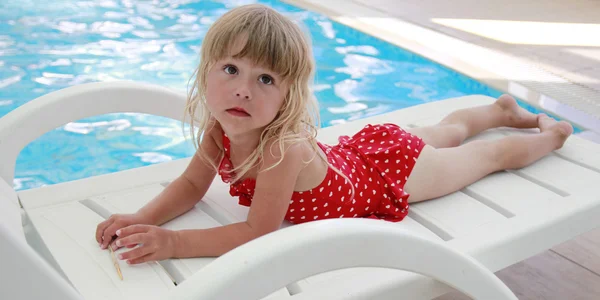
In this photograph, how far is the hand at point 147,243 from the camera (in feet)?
5.05

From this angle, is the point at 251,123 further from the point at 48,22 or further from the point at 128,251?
the point at 48,22

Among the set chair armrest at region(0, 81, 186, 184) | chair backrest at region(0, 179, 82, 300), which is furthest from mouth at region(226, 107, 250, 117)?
chair backrest at region(0, 179, 82, 300)

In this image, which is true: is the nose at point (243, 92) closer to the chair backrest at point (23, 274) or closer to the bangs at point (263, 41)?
the bangs at point (263, 41)

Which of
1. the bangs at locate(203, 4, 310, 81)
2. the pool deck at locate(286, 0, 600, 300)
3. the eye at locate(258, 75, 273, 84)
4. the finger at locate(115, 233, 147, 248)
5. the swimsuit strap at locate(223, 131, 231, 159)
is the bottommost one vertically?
the pool deck at locate(286, 0, 600, 300)

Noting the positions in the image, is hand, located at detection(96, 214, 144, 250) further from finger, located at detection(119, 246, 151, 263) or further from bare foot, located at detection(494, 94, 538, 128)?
bare foot, located at detection(494, 94, 538, 128)

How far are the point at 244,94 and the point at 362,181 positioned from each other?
0.56 meters

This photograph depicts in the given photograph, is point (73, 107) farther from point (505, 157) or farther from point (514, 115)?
point (514, 115)

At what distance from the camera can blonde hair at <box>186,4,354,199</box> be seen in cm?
152

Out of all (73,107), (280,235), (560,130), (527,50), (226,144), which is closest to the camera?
(280,235)

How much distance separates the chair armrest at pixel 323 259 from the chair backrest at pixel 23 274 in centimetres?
22

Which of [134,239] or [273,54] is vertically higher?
[273,54]

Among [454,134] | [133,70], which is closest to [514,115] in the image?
[454,134]

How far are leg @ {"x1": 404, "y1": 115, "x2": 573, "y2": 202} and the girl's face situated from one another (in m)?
0.60

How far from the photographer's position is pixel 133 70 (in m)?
4.68
